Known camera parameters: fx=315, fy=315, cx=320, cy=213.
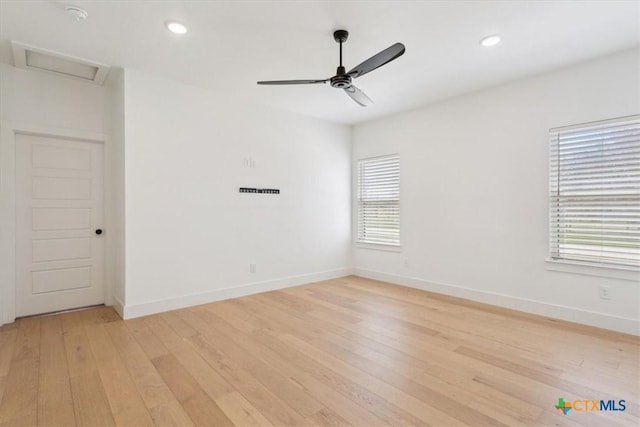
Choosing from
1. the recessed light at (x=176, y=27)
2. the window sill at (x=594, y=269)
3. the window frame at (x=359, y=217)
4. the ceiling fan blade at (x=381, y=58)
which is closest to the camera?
the ceiling fan blade at (x=381, y=58)

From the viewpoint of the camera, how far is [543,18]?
2.59 metres

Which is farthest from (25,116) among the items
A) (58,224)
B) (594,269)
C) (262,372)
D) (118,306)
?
(594,269)

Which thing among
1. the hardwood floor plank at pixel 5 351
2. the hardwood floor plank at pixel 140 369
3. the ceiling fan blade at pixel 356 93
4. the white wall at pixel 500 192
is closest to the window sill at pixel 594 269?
the white wall at pixel 500 192

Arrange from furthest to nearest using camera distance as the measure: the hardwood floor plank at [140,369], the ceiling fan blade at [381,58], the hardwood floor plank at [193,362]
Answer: the ceiling fan blade at [381,58]
the hardwood floor plank at [193,362]
the hardwood floor plank at [140,369]

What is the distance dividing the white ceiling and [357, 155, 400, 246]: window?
1708 mm

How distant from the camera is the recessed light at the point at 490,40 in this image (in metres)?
2.87

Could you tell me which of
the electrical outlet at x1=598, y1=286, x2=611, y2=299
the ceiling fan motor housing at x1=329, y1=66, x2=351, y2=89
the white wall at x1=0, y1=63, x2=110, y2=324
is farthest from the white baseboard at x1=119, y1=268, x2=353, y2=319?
the electrical outlet at x1=598, y1=286, x2=611, y2=299

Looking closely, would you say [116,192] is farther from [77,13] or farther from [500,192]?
[500,192]

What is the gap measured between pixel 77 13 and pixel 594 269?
17.4ft

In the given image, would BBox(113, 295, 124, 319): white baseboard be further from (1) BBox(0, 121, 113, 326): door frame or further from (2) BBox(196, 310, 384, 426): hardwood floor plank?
(2) BBox(196, 310, 384, 426): hardwood floor plank

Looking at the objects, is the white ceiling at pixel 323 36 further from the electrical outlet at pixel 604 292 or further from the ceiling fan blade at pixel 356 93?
the electrical outlet at pixel 604 292

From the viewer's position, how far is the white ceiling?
97.9 inches

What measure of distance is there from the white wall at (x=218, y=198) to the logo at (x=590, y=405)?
360 cm

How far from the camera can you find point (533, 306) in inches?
144
